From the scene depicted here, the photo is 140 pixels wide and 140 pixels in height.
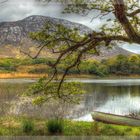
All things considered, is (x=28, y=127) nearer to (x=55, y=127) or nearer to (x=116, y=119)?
(x=55, y=127)

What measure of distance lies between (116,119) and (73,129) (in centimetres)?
487

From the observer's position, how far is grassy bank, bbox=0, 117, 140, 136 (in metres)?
18.1

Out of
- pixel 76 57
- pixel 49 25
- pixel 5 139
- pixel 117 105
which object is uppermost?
pixel 49 25

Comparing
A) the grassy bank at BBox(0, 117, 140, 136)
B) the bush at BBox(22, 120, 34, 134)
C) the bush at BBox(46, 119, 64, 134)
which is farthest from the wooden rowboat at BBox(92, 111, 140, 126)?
the bush at BBox(22, 120, 34, 134)

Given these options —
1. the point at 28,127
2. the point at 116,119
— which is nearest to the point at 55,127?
the point at 28,127

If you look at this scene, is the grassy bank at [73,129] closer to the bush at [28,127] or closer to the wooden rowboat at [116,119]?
the bush at [28,127]

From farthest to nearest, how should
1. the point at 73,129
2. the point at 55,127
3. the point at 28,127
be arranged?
the point at 73,129 < the point at 55,127 < the point at 28,127

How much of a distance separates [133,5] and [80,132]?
303 inches

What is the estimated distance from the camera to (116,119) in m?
23.3

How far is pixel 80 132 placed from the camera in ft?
61.1

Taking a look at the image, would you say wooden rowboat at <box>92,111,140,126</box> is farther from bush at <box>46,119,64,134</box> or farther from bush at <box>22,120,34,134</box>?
bush at <box>22,120,34,134</box>

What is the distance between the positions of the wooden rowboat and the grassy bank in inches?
92.9

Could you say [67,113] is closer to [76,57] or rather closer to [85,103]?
[85,103]

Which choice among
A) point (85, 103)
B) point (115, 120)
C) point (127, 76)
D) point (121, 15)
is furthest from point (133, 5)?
point (127, 76)
